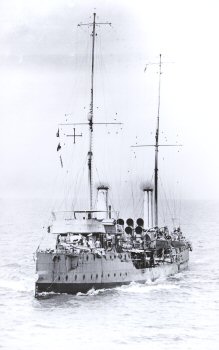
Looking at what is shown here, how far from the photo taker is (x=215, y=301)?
41.8 m

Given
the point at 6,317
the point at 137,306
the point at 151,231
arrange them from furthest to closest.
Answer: the point at 151,231, the point at 137,306, the point at 6,317

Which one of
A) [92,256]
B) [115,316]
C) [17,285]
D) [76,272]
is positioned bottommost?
[115,316]

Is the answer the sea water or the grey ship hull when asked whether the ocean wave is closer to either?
the sea water

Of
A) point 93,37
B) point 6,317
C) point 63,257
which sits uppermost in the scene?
point 93,37

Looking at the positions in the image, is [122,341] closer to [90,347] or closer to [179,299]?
[90,347]

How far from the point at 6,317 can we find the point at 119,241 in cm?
1729

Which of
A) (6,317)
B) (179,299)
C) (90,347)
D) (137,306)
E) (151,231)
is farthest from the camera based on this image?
(151,231)

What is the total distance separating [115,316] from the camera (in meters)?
36.4

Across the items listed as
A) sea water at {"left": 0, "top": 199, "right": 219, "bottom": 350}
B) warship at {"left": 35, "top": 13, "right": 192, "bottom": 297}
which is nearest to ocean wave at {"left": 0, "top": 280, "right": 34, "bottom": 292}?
sea water at {"left": 0, "top": 199, "right": 219, "bottom": 350}

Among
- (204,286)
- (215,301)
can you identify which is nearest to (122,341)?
(215,301)

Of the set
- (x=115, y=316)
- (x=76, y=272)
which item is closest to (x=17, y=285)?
(x=76, y=272)

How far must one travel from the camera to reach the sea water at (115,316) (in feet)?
97.3

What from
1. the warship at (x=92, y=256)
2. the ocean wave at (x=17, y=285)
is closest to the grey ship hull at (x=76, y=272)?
the warship at (x=92, y=256)

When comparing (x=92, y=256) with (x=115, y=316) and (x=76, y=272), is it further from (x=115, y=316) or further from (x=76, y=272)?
(x=115, y=316)
